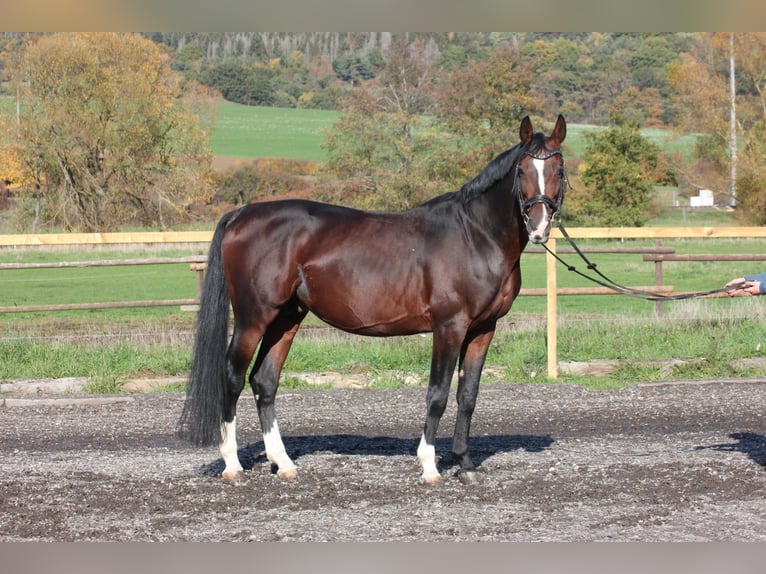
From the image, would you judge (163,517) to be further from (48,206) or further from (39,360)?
(48,206)

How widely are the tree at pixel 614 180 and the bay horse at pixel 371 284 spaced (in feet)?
109

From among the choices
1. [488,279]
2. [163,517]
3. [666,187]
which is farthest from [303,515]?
[666,187]

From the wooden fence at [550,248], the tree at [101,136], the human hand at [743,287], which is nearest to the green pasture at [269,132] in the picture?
the tree at [101,136]

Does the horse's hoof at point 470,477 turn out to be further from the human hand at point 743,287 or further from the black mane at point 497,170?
the human hand at point 743,287

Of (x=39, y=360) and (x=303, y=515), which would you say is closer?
(x=303, y=515)

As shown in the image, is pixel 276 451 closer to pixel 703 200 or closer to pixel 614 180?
pixel 614 180

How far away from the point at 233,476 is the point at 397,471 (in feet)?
3.62

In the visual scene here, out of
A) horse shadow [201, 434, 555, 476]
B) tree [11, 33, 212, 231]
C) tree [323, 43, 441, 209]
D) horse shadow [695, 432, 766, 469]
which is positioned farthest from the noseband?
tree [11, 33, 212, 231]

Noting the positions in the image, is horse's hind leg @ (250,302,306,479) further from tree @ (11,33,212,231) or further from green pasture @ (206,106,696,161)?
green pasture @ (206,106,696,161)

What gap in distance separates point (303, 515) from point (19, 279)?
22.1 meters

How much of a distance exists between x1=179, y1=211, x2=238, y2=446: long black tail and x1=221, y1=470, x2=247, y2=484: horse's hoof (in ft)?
0.80

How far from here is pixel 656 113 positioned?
5788 cm

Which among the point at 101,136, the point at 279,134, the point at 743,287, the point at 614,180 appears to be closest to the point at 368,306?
the point at 743,287

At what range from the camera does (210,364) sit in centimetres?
645
